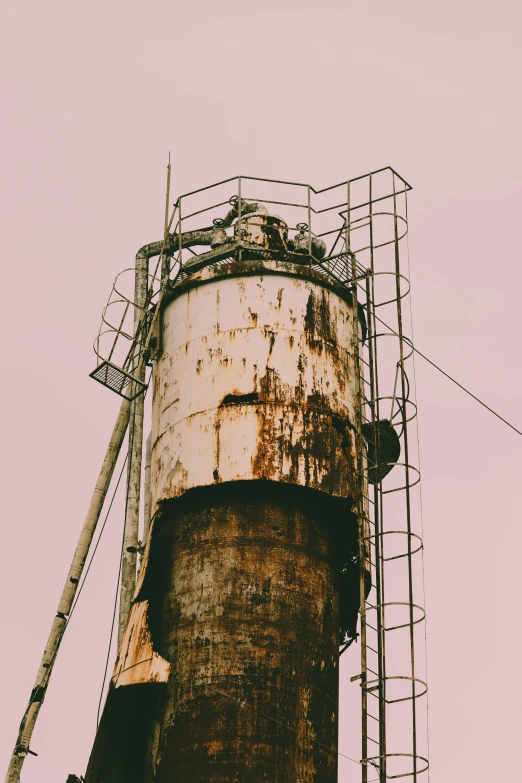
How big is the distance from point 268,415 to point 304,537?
5.93 ft

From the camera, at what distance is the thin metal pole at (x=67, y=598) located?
66.5ft

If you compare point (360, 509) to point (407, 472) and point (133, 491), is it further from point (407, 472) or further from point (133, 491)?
point (133, 491)

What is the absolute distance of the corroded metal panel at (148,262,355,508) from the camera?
19.3m

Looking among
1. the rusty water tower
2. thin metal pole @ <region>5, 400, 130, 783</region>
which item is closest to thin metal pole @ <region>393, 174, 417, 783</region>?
the rusty water tower

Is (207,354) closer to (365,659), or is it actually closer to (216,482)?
(216,482)

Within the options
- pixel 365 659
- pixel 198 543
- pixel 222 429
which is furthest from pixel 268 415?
pixel 365 659

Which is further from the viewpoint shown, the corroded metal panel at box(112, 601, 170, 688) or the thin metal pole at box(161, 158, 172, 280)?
the thin metal pole at box(161, 158, 172, 280)

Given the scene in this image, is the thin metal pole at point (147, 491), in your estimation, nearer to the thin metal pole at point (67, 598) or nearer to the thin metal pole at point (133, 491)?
the thin metal pole at point (133, 491)

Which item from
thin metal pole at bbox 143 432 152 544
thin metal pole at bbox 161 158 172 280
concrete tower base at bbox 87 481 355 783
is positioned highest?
thin metal pole at bbox 161 158 172 280

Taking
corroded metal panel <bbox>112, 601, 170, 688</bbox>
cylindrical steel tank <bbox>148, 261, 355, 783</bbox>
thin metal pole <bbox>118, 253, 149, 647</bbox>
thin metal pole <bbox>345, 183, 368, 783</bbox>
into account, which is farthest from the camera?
thin metal pole <bbox>118, 253, 149, 647</bbox>

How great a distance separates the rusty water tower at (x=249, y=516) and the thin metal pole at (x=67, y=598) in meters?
0.16

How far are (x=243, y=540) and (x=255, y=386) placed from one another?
2.32 m

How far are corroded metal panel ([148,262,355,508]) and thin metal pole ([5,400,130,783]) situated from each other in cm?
150

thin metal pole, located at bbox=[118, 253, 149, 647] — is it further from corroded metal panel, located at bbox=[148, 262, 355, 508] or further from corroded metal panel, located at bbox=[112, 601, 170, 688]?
corroded metal panel, located at bbox=[148, 262, 355, 508]
